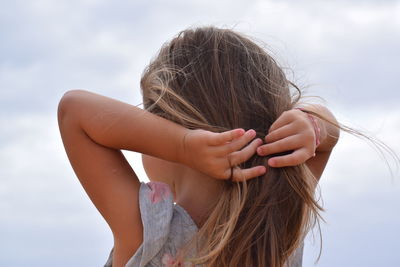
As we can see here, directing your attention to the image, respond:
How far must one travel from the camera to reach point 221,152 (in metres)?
2.21

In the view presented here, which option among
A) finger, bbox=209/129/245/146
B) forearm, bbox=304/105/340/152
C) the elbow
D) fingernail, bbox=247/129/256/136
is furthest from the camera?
forearm, bbox=304/105/340/152

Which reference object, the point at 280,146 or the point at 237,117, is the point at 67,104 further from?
the point at 280,146

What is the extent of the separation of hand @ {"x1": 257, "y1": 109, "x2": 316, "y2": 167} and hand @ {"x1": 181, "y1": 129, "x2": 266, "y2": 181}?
0.19ft

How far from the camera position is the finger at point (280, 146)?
2.31 meters

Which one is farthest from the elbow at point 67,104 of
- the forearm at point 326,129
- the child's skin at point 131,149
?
the forearm at point 326,129

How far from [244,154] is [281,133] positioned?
168 mm

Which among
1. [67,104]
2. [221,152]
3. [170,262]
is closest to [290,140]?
[221,152]

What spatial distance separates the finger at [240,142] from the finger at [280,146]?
6cm

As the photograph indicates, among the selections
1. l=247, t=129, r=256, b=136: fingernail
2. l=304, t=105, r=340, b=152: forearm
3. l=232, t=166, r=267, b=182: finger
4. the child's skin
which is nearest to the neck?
the child's skin

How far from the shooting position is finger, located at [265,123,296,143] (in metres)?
2.33

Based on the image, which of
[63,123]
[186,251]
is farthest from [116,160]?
[186,251]

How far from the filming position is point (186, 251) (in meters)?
2.34

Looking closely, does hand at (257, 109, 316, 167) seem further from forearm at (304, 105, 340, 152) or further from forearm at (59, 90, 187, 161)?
forearm at (59, 90, 187, 161)

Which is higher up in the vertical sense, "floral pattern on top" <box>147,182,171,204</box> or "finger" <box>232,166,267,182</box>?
"finger" <box>232,166,267,182</box>
